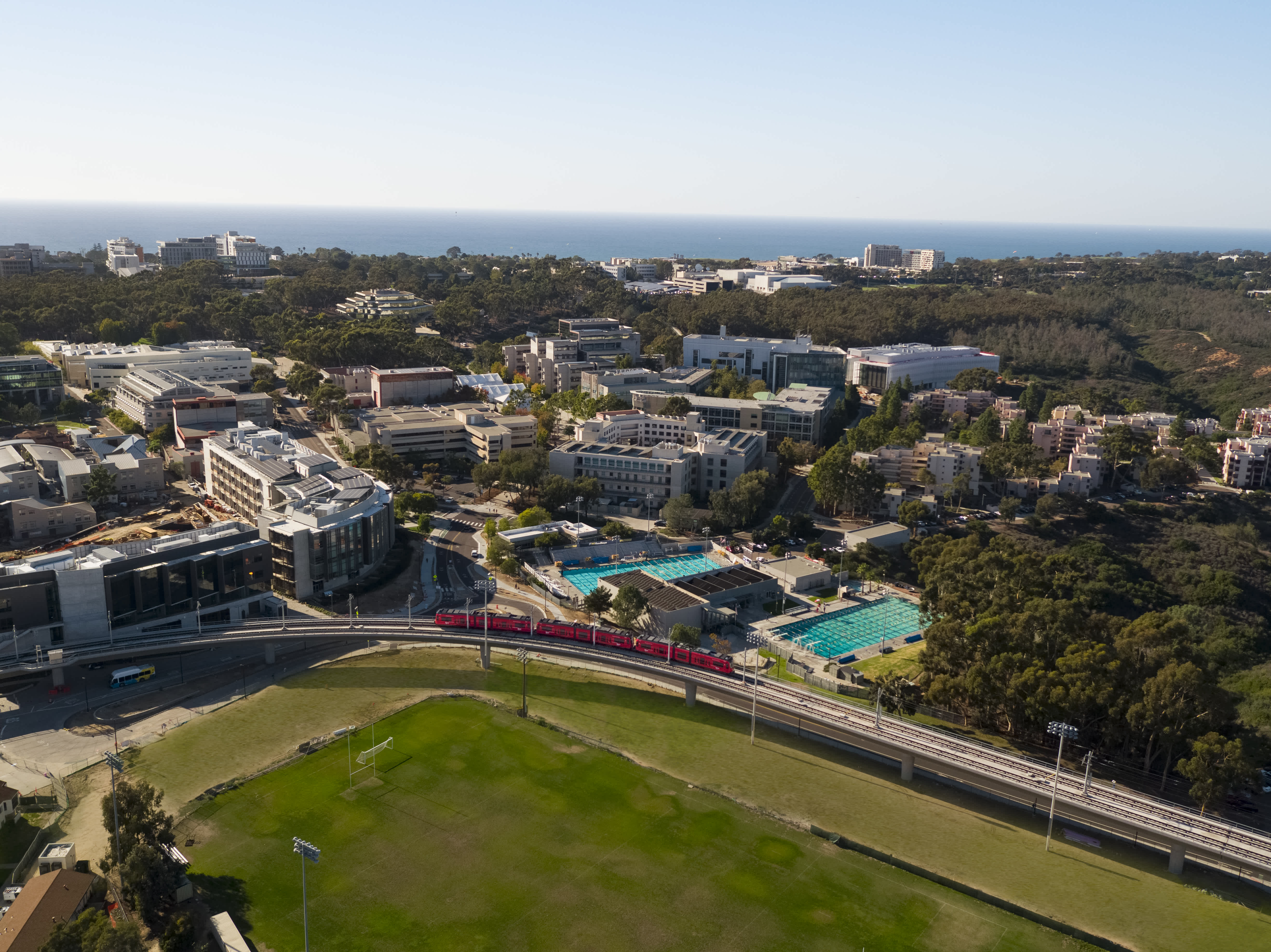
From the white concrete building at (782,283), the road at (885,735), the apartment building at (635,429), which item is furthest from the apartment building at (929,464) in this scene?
the white concrete building at (782,283)

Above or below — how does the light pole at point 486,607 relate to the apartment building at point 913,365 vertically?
below

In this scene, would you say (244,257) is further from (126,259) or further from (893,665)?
(893,665)

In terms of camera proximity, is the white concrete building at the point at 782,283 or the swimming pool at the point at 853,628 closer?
the swimming pool at the point at 853,628

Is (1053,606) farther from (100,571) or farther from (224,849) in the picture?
(100,571)

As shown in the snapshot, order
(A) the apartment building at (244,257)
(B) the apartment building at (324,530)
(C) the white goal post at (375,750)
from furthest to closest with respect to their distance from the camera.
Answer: (A) the apartment building at (244,257) → (B) the apartment building at (324,530) → (C) the white goal post at (375,750)

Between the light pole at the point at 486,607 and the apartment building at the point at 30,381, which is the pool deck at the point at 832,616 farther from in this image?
the apartment building at the point at 30,381
